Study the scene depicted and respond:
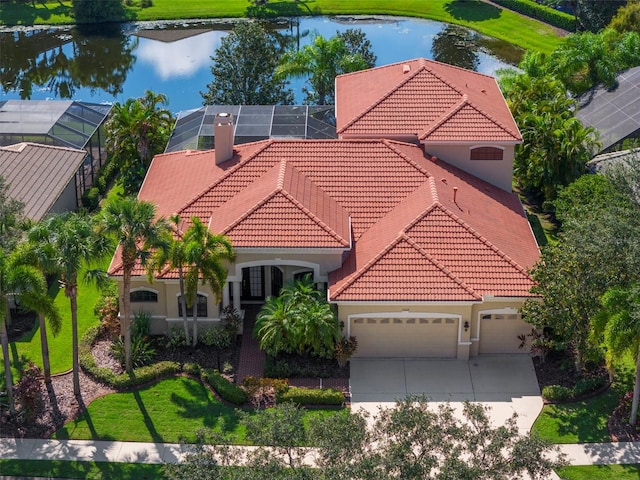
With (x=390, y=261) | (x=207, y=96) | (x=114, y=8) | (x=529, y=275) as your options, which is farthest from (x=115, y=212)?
(x=114, y=8)

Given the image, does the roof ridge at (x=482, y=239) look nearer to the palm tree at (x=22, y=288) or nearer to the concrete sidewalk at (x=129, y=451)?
the concrete sidewalk at (x=129, y=451)

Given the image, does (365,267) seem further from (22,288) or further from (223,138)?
(22,288)

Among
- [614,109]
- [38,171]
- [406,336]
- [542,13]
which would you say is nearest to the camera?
[406,336]

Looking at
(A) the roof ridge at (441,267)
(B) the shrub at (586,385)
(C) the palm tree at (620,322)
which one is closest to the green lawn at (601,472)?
(C) the palm tree at (620,322)

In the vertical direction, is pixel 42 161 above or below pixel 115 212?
below

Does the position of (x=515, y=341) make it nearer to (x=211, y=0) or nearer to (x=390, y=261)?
(x=390, y=261)

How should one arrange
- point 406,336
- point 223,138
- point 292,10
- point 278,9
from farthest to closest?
point 278,9 < point 292,10 < point 223,138 < point 406,336

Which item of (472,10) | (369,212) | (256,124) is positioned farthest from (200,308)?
(472,10)
